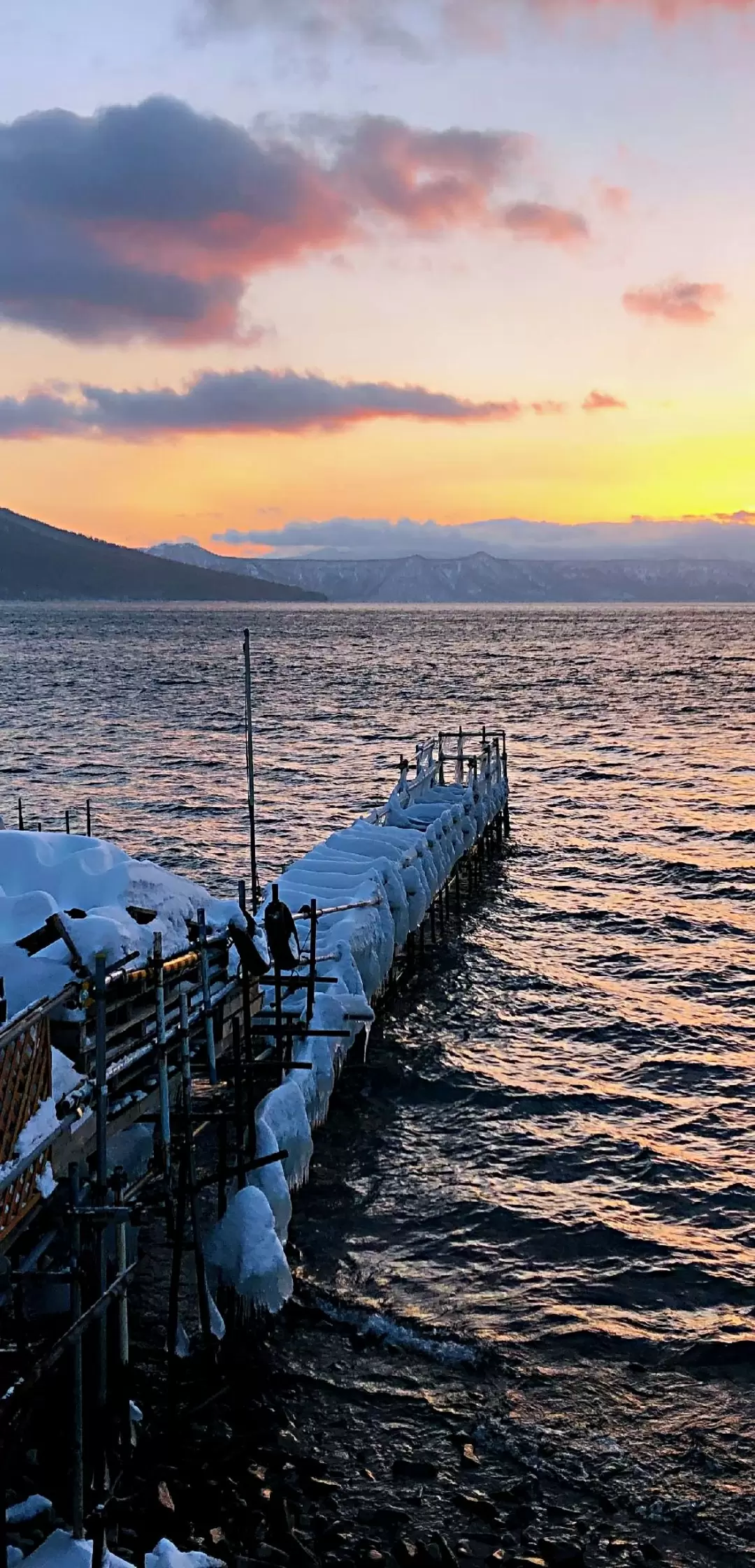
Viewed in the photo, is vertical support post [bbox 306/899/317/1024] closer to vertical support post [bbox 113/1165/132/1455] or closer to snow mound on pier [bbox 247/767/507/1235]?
snow mound on pier [bbox 247/767/507/1235]

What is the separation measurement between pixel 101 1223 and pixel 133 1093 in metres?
3.30

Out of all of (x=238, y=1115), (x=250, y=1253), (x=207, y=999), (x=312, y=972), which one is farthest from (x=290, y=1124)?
(x=312, y=972)

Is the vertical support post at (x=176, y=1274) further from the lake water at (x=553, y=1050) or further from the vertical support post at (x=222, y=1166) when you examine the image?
the lake water at (x=553, y=1050)

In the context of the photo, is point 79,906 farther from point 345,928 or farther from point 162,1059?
point 345,928

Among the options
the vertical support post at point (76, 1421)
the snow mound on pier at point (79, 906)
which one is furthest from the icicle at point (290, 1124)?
the vertical support post at point (76, 1421)

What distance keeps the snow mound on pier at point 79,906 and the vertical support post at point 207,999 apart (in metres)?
0.26

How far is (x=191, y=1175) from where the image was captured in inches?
519

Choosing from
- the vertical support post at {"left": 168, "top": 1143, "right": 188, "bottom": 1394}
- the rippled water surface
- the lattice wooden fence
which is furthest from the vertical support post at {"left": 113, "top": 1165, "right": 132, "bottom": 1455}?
the rippled water surface

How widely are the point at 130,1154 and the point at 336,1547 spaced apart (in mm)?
6045

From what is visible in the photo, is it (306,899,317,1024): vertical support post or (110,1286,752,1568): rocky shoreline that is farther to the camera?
(306,899,317,1024): vertical support post

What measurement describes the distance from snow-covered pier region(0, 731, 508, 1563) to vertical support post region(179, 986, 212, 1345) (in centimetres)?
3

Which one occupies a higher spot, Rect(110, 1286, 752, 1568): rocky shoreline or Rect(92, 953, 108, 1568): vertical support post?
Rect(92, 953, 108, 1568): vertical support post

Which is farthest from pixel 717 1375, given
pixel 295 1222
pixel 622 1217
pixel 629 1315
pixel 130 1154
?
pixel 130 1154

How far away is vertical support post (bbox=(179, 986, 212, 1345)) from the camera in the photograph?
13203 millimetres
